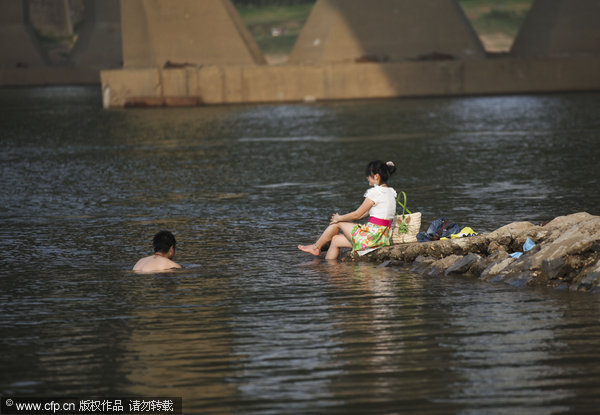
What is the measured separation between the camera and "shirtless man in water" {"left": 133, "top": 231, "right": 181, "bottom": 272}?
12922mm

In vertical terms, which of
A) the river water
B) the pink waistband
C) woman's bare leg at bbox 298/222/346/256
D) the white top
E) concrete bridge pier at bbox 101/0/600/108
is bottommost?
the river water

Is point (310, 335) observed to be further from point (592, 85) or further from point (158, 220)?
point (592, 85)

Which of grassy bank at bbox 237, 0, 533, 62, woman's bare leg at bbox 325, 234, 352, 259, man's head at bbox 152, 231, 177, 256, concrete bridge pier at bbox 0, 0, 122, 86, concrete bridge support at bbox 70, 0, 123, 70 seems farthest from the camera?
grassy bank at bbox 237, 0, 533, 62

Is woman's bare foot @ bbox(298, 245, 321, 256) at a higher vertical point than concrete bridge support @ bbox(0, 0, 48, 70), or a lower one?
lower

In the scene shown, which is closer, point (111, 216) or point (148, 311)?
point (148, 311)

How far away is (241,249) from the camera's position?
48.1ft

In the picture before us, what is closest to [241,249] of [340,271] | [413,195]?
[340,271]

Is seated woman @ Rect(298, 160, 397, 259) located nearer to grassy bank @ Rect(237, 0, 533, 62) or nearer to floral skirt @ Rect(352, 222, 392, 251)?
floral skirt @ Rect(352, 222, 392, 251)

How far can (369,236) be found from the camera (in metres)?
13.4

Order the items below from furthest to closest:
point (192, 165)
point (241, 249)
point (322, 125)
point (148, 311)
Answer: point (322, 125), point (192, 165), point (241, 249), point (148, 311)

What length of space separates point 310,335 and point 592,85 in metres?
50.4

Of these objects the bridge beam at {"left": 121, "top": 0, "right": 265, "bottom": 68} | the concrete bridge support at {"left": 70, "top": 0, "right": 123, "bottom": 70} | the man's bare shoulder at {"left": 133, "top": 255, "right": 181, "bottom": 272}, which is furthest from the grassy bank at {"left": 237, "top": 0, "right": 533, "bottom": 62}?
the man's bare shoulder at {"left": 133, "top": 255, "right": 181, "bottom": 272}

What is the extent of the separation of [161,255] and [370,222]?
2676mm

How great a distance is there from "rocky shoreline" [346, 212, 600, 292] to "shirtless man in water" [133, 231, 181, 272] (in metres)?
2.33
